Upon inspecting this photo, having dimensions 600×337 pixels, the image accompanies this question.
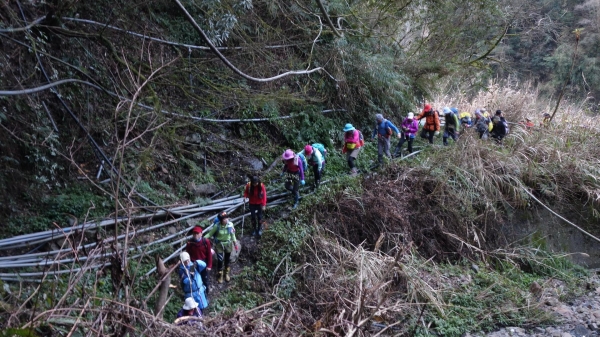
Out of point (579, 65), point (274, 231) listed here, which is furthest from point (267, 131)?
point (579, 65)

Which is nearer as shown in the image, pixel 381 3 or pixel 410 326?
pixel 410 326

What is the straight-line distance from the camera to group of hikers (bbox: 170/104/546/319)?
684cm

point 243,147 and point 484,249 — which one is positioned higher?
point 243,147

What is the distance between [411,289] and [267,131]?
5.88 meters

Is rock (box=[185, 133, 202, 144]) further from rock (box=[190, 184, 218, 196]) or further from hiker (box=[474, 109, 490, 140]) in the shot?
hiker (box=[474, 109, 490, 140])

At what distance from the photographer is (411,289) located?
7941 mm

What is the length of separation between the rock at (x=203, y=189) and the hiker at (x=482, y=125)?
706 centimetres

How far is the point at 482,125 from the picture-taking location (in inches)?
513

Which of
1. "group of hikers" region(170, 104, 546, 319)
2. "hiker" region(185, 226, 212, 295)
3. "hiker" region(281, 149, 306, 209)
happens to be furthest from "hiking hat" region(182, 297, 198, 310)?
"hiker" region(281, 149, 306, 209)

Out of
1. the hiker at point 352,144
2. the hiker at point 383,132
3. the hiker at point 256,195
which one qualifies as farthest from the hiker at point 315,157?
the hiker at point 383,132

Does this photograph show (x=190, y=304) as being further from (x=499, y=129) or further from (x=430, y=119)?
(x=499, y=129)

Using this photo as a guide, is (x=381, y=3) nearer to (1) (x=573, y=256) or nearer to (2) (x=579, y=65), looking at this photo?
(1) (x=573, y=256)

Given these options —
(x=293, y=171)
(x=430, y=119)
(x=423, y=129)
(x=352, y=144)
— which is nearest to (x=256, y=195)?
(x=293, y=171)

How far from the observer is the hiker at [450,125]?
42.1ft
